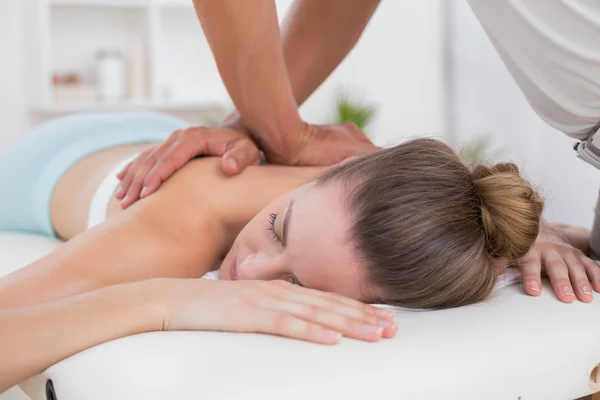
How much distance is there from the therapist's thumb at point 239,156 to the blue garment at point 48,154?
707 millimetres

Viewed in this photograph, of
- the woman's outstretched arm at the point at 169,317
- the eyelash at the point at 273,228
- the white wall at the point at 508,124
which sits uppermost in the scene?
the eyelash at the point at 273,228

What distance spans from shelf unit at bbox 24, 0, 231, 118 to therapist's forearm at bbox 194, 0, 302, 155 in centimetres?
306

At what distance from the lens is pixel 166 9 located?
16.5ft

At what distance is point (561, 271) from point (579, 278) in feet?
0.10

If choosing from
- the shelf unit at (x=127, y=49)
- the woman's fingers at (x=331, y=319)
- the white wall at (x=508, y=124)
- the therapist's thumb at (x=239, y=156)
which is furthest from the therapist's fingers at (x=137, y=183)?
the shelf unit at (x=127, y=49)


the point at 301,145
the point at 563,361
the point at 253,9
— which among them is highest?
the point at 253,9

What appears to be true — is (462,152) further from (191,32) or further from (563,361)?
(191,32)

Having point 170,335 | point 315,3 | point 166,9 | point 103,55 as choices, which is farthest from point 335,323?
point 166,9

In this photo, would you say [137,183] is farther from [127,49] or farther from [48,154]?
[127,49]

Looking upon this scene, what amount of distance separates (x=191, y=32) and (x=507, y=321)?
433cm

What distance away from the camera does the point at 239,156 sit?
1.67 meters

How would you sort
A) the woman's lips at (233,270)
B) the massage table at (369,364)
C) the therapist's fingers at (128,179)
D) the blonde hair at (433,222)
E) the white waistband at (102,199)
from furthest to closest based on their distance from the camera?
the white waistband at (102,199)
the therapist's fingers at (128,179)
the woman's lips at (233,270)
the blonde hair at (433,222)
the massage table at (369,364)

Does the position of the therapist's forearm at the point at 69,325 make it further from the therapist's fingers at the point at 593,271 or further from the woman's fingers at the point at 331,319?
the therapist's fingers at the point at 593,271

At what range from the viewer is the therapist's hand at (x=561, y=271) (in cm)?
125
